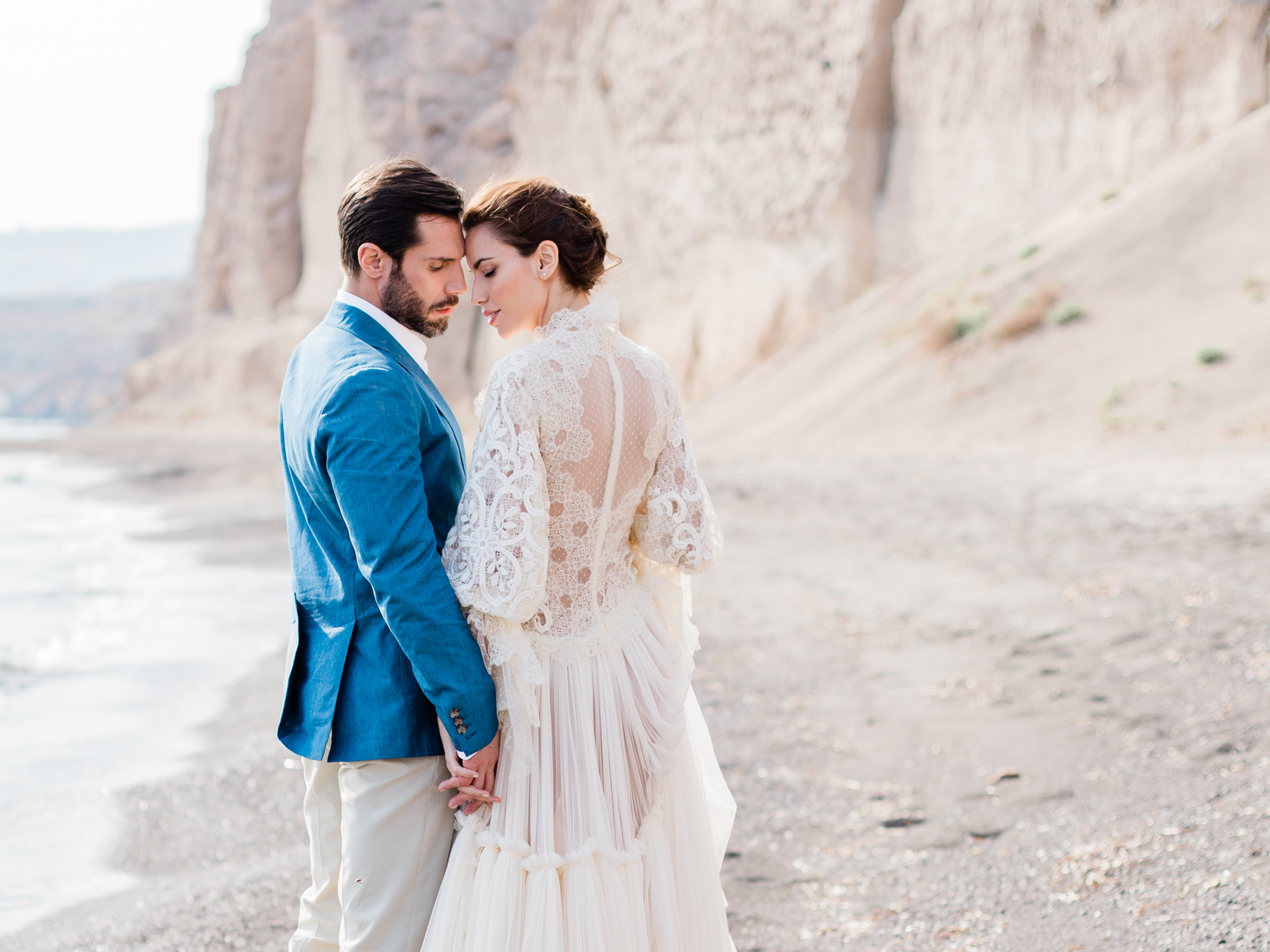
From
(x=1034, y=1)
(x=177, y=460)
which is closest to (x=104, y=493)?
(x=177, y=460)

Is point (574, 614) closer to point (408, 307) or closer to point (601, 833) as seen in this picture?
point (601, 833)

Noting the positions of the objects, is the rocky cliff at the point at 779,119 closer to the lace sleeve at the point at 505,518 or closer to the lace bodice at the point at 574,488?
the lace bodice at the point at 574,488

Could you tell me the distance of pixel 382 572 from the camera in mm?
1776

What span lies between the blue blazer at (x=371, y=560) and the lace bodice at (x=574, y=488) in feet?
0.32

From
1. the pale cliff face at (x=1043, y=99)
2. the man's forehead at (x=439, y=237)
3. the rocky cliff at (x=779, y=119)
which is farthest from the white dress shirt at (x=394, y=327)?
the pale cliff face at (x=1043, y=99)

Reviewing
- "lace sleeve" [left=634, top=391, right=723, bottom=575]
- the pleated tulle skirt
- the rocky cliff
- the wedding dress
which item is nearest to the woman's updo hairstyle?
the wedding dress

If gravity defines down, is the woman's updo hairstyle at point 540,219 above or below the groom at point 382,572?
above

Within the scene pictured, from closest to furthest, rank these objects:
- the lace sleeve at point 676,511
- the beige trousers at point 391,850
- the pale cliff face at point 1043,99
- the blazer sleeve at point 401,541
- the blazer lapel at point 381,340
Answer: the blazer sleeve at point 401,541, the beige trousers at point 391,850, the blazer lapel at point 381,340, the lace sleeve at point 676,511, the pale cliff face at point 1043,99

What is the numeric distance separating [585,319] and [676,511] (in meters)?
0.41

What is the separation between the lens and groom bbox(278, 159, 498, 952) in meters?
1.79

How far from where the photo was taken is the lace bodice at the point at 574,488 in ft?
6.06

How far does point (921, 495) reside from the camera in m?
9.05

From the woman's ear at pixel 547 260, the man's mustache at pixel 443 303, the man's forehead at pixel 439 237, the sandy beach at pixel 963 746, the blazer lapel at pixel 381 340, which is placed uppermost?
the man's forehead at pixel 439 237

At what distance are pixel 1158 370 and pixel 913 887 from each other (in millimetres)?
9499
